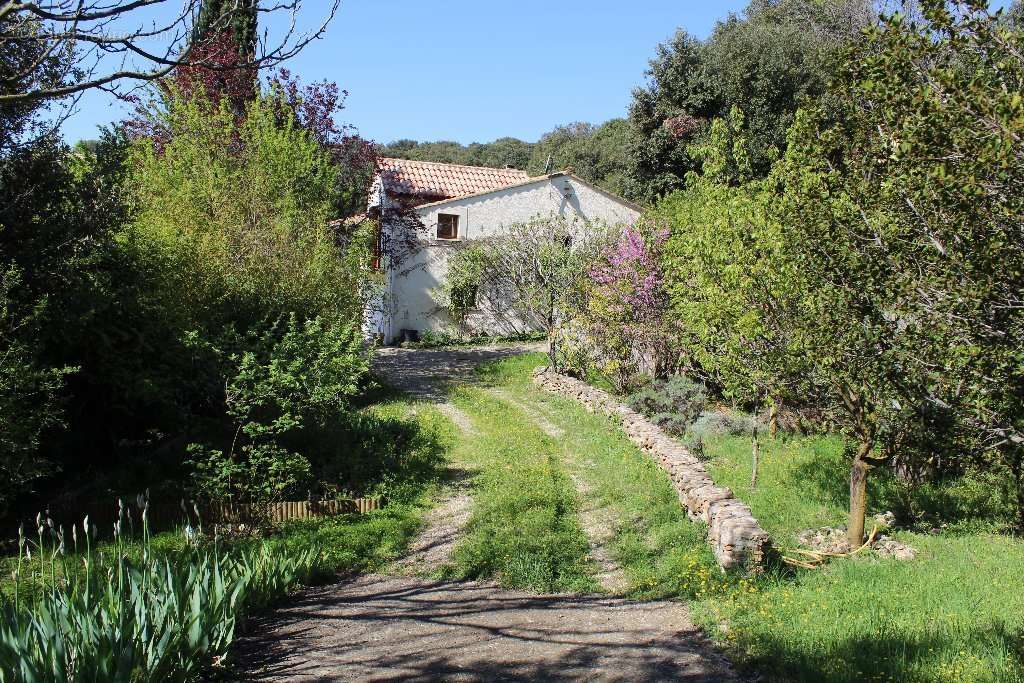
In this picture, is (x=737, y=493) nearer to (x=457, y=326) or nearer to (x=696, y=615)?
(x=696, y=615)

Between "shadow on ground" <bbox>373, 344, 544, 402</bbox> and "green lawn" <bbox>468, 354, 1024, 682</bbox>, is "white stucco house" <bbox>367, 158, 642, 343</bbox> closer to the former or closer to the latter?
"shadow on ground" <bbox>373, 344, 544, 402</bbox>

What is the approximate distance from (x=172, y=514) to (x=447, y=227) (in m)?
19.7

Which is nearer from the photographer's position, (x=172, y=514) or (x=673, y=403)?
Result: (x=172, y=514)

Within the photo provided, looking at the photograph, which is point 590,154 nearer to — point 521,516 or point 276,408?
point 276,408

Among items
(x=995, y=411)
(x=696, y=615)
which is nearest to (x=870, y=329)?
(x=995, y=411)

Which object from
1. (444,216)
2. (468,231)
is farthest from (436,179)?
(468,231)

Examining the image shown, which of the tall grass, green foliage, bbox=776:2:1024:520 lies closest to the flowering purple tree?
green foliage, bbox=776:2:1024:520

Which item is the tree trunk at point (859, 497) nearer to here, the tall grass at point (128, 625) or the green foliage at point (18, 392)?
the tall grass at point (128, 625)

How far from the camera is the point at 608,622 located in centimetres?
688

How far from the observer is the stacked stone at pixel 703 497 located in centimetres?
783

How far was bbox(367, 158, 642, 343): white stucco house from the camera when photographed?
A: 27641 mm

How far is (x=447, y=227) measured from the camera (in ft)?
93.2

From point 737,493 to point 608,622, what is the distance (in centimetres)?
456

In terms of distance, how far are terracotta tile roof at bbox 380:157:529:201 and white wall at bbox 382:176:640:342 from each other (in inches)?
33.7
